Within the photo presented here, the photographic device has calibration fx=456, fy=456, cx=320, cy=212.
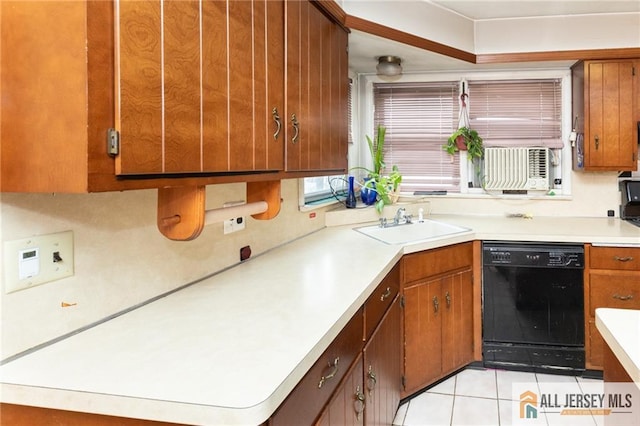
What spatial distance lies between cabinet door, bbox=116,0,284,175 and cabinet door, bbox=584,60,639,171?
8.42 ft

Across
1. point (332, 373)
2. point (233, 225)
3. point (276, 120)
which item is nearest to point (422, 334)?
point (233, 225)

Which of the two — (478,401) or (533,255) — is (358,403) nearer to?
(478,401)

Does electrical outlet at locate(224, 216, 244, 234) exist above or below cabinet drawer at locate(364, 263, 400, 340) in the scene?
above

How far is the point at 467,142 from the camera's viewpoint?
3.60 metres

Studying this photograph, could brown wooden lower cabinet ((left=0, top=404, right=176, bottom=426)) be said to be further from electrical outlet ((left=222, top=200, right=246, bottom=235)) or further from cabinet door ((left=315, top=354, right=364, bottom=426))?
electrical outlet ((left=222, top=200, right=246, bottom=235))

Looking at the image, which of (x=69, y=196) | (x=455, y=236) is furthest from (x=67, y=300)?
(x=455, y=236)

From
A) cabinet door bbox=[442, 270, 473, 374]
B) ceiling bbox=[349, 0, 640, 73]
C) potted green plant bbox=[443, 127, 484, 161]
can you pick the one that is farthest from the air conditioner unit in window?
cabinet door bbox=[442, 270, 473, 374]

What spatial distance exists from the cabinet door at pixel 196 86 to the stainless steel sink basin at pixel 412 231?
4.42ft

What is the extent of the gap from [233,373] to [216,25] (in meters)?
0.88

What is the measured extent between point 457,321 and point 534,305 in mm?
489

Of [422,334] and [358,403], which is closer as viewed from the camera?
[358,403]

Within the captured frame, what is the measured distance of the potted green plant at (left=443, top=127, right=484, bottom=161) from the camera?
11.8 ft

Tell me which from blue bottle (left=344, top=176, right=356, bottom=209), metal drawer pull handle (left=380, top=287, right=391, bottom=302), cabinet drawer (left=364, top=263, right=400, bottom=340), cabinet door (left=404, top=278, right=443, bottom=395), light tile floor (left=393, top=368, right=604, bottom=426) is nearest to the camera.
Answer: cabinet drawer (left=364, top=263, right=400, bottom=340)

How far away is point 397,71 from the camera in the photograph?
10.9ft
